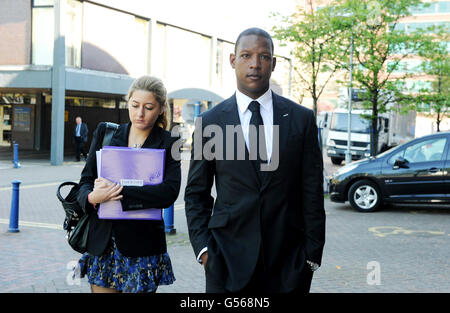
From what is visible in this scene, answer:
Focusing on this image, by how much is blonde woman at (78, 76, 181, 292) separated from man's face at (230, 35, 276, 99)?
24.7 inches

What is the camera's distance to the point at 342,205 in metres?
13.4

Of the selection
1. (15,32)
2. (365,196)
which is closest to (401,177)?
(365,196)

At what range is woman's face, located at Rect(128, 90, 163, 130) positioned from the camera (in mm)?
3191

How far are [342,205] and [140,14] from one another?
19041mm

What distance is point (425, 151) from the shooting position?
1186cm

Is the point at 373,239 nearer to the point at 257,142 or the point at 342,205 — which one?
the point at 342,205

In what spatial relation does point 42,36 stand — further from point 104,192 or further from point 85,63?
point 104,192

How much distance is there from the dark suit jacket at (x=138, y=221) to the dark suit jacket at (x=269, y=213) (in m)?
0.38

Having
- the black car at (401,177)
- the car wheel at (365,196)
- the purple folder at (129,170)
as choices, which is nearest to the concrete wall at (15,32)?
the black car at (401,177)

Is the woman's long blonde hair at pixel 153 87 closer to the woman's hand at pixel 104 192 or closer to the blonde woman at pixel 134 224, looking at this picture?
the blonde woman at pixel 134 224

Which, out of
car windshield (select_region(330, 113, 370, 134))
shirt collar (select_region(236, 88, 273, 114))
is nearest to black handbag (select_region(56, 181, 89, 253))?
shirt collar (select_region(236, 88, 273, 114))

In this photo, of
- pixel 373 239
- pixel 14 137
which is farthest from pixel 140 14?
pixel 373 239

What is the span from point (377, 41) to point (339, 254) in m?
10.6

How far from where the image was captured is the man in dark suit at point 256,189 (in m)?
2.63
